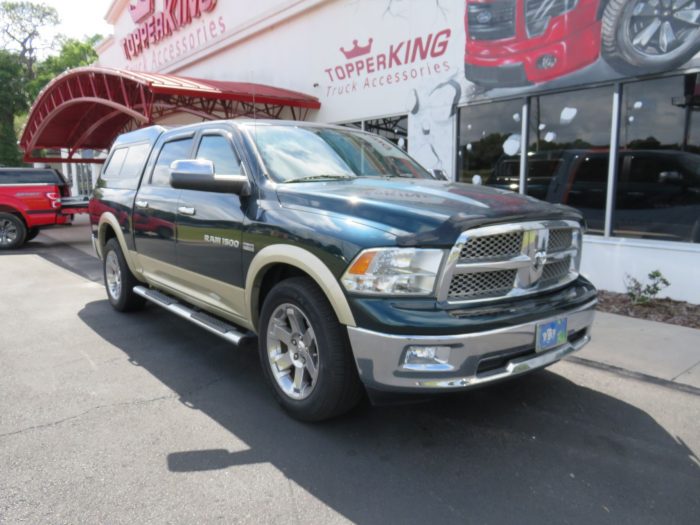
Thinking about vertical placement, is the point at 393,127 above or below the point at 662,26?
below

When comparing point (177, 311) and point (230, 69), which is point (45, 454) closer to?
point (177, 311)

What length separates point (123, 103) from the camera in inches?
601

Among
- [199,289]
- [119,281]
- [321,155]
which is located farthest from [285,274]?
[119,281]

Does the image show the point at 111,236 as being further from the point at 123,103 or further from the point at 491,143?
the point at 123,103

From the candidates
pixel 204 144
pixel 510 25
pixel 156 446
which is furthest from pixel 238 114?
pixel 156 446

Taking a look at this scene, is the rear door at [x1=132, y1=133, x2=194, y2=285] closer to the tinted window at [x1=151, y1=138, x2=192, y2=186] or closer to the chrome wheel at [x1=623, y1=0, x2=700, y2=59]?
the tinted window at [x1=151, y1=138, x2=192, y2=186]

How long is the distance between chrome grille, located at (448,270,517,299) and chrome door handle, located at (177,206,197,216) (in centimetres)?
238

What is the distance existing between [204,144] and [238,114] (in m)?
10.2

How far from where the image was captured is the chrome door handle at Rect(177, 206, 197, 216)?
439cm

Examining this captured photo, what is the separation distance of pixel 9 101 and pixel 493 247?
42409 millimetres

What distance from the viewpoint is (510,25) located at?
26.1 ft

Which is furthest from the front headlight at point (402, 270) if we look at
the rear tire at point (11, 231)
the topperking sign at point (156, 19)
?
the topperking sign at point (156, 19)

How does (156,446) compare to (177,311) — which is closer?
(156,446)

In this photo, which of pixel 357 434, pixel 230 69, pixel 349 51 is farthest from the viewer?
pixel 230 69
